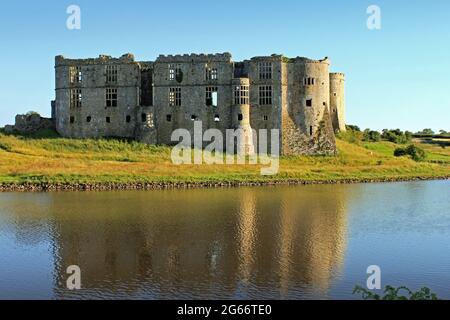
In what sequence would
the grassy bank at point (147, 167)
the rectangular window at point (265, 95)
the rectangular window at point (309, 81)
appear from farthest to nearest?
the rectangular window at point (309, 81) < the rectangular window at point (265, 95) < the grassy bank at point (147, 167)

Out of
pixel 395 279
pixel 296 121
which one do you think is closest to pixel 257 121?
pixel 296 121

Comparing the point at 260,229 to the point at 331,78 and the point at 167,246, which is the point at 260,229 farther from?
the point at 331,78

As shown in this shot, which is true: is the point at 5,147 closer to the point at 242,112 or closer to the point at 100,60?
the point at 100,60

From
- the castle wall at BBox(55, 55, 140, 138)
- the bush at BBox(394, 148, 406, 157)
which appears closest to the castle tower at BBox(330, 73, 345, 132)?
the bush at BBox(394, 148, 406, 157)

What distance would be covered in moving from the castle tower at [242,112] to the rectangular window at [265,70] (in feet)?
6.61

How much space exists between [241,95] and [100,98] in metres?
18.2

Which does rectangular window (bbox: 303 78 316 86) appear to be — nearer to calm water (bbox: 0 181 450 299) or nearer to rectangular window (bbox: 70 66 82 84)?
calm water (bbox: 0 181 450 299)

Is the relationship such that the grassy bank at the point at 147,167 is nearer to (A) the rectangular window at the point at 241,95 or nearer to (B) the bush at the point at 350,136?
(B) the bush at the point at 350,136

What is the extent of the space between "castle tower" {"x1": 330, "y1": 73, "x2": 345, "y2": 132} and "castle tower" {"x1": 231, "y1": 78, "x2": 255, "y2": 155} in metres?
17.2

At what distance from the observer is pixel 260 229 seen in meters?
35.4

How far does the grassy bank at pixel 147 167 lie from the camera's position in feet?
195

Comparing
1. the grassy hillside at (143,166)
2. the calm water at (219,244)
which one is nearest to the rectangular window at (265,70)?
the grassy hillside at (143,166)

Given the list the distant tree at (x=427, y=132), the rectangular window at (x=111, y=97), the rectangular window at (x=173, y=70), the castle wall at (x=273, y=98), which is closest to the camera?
the castle wall at (x=273, y=98)

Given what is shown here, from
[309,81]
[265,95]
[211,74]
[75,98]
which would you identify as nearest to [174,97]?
[211,74]
